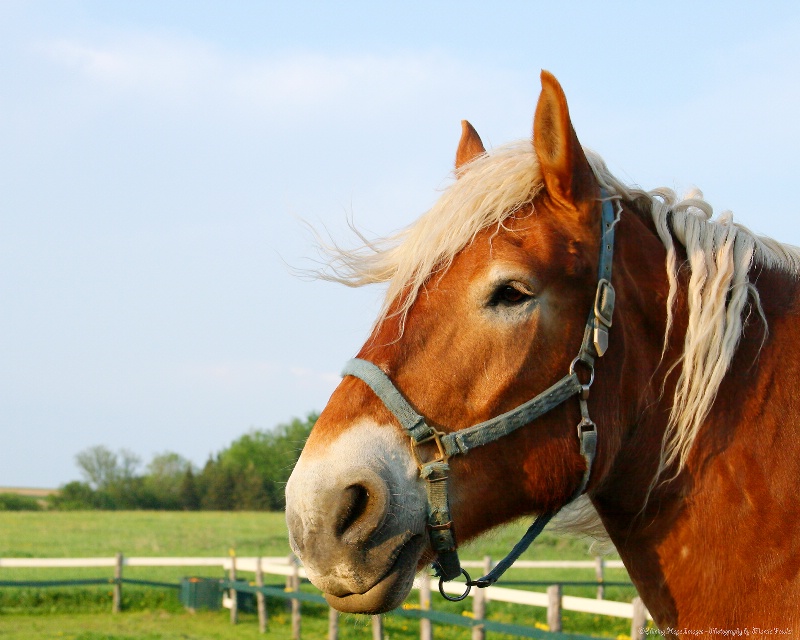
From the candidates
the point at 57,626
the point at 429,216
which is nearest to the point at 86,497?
the point at 57,626

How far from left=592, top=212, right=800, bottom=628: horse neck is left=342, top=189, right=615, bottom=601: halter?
0.08 m

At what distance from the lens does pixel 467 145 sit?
2898 mm

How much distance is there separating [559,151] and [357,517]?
1.14 metres

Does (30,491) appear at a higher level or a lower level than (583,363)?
lower

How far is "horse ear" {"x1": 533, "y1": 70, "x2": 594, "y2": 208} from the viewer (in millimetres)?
→ 2180

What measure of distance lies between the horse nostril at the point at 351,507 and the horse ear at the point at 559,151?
100cm

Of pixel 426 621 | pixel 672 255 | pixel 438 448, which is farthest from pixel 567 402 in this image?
pixel 426 621

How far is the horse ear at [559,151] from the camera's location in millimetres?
2180

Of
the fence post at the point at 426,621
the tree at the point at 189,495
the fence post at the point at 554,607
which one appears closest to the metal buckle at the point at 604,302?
the fence post at the point at 426,621

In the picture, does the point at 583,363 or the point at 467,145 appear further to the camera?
the point at 467,145

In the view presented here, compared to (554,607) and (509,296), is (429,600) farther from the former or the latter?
(509,296)

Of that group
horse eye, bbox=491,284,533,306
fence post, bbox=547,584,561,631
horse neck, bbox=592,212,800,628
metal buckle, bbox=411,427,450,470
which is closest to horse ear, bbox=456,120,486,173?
horse neck, bbox=592,212,800,628

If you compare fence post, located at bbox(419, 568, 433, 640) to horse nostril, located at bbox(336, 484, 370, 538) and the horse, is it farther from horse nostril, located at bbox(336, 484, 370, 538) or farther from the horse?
horse nostril, located at bbox(336, 484, 370, 538)

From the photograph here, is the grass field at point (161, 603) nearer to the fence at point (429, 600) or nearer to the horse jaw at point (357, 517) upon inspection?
the fence at point (429, 600)
